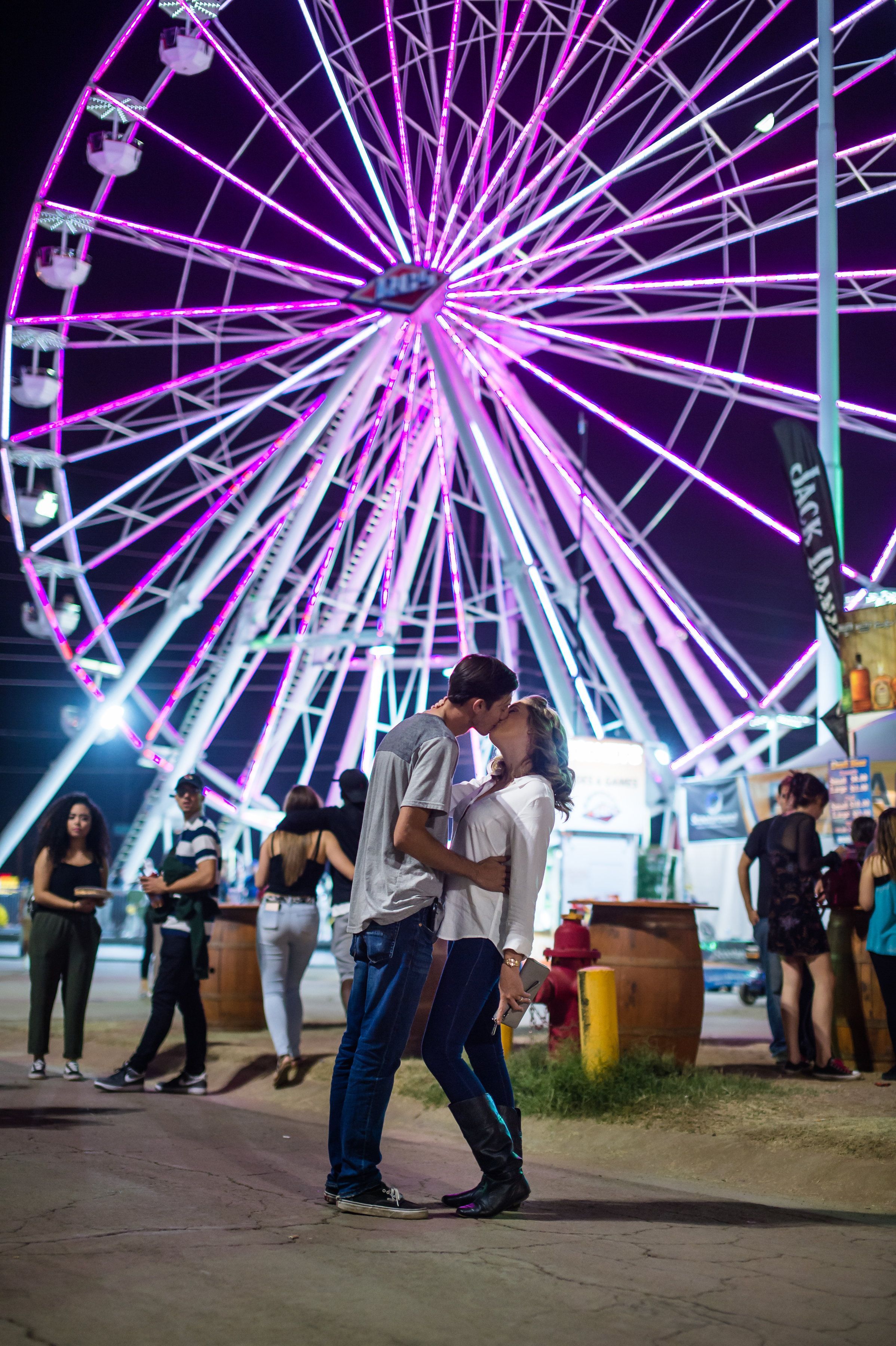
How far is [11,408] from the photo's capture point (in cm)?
1878

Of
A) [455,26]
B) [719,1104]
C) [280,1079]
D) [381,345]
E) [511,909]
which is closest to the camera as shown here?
[511,909]

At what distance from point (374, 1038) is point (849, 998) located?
445 centimetres

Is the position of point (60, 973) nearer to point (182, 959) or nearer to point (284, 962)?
point (182, 959)

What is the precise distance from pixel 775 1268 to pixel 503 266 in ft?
50.0

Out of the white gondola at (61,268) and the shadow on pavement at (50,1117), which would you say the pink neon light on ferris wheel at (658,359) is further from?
the shadow on pavement at (50,1117)

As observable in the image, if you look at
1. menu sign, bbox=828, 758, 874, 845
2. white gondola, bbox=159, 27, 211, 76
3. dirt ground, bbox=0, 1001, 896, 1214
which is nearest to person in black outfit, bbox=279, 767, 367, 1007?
dirt ground, bbox=0, 1001, 896, 1214

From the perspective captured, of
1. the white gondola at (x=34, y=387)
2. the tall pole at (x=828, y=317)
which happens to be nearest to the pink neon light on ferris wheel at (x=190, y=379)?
the white gondola at (x=34, y=387)

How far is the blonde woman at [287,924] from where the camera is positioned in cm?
787

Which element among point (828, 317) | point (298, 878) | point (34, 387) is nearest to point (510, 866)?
point (298, 878)

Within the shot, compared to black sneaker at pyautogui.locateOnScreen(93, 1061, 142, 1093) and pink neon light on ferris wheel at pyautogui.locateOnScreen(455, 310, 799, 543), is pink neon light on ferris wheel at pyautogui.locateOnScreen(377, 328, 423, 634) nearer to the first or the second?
pink neon light on ferris wheel at pyautogui.locateOnScreen(455, 310, 799, 543)

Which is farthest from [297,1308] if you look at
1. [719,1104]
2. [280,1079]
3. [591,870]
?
[591,870]

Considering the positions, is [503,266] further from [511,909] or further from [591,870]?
[511,909]

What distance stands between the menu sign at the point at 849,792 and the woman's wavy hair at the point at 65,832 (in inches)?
210

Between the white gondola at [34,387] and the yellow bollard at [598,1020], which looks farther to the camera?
the white gondola at [34,387]
